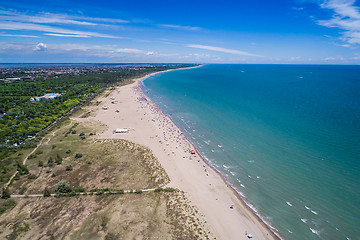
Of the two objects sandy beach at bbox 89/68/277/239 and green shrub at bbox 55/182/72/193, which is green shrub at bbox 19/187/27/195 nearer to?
green shrub at bbox 55/182/72/193

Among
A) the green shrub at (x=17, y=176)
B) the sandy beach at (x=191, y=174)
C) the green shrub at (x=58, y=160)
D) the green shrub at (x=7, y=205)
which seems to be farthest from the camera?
the green shrub at (x=58, y=160)

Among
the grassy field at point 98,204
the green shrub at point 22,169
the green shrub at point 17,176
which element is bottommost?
the grassy field at point 98,204

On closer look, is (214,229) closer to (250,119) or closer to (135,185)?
(135,185)

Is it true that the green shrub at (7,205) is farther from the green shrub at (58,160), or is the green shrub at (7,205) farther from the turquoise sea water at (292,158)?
the turquoise sea water at (292,158)

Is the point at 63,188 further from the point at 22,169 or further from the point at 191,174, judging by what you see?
the point at 191,174

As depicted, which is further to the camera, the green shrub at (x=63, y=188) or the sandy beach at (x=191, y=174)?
the green shrub at (x=63, y=188)

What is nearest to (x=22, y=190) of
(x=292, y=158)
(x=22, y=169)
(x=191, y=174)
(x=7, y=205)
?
(x=7, y=205)

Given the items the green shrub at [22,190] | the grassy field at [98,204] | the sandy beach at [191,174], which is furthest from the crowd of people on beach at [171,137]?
the green shrub at [22,190]

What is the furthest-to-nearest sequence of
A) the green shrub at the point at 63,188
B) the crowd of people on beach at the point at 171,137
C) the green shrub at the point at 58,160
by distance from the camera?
the crowd of people on beach at the point at 171,137 < the green shrub at the point at 58,160 < the green shrub at the point at 63,188

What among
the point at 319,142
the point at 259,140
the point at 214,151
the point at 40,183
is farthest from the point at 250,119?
the point at 40,183
